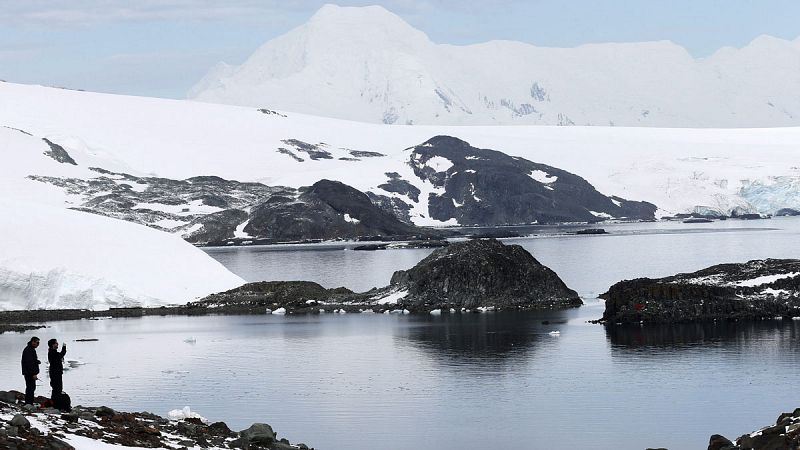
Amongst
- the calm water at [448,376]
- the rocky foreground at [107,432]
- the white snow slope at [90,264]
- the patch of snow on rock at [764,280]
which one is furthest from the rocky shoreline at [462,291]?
the rocky foreground at [107,432]

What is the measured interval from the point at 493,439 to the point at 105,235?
53.1 metres

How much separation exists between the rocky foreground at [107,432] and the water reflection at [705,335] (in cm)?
2621

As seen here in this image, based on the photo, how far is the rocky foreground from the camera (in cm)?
2478

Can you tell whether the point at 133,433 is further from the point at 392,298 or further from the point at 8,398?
the point at 392,298

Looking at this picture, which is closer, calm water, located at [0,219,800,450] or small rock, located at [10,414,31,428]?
small rock, located at [10,414,31,428]

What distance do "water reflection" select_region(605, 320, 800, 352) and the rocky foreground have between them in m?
26.2

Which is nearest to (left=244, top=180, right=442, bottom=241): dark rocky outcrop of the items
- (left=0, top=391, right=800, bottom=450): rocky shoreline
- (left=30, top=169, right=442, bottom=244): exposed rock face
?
(left=30, top=169, right=442, bottom=244): exposed rock face

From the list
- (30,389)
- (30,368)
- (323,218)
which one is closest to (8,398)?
(30,389)

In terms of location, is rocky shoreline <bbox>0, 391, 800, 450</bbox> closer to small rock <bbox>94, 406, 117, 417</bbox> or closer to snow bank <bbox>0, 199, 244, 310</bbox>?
small rock <bbox>94, 406, 117, 417</bbox>

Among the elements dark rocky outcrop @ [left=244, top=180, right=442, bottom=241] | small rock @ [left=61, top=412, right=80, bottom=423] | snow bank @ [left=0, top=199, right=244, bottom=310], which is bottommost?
small rock @ [left=61, top=412, right=80, bottom=423]

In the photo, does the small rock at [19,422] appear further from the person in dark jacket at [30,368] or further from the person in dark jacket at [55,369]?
the person in dark jacket at [30,368]

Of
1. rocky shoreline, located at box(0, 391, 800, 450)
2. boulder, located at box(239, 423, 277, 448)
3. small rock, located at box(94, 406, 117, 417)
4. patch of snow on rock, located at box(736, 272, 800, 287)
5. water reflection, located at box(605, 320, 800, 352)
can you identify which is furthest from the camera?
patch of snow on rock, located at box(736, 272, 800, 287)

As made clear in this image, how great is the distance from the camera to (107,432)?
89.7ft

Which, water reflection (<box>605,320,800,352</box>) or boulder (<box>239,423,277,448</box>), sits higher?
water reflection (<box>605,320,800,352</box>)
